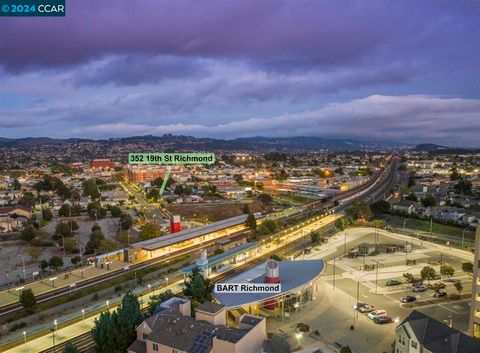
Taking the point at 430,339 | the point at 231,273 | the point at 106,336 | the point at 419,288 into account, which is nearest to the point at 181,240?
the point at 231,273

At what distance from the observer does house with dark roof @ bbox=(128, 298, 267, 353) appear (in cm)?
1417

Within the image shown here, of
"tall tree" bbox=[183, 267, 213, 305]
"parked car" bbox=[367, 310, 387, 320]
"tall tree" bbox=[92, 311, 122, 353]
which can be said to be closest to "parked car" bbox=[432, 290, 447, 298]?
"parked car" bbox=[367, 310, 387, 320]

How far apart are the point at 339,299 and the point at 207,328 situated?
1101 cm

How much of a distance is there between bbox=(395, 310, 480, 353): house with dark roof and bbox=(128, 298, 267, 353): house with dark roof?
6.10m

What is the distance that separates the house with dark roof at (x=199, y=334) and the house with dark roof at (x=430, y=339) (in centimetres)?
610

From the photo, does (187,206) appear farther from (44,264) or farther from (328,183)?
(328,183)

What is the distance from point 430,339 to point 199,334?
9.32 m

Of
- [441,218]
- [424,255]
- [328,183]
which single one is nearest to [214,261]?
[424,255]

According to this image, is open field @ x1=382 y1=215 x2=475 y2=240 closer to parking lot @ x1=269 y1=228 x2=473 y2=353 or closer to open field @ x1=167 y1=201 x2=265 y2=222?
parking lot @ x1=269 y1=228 x2=473 y2=353

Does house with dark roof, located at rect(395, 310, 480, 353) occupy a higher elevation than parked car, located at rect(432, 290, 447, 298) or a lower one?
higher

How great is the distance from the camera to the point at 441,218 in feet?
148

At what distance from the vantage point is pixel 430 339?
1514 centimetres

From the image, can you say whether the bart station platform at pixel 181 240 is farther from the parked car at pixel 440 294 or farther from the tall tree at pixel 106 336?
the parked car at pixel 440 294

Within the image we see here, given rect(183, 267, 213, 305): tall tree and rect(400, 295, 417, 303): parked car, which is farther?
rect(400, 295, 417, 303): parked car
